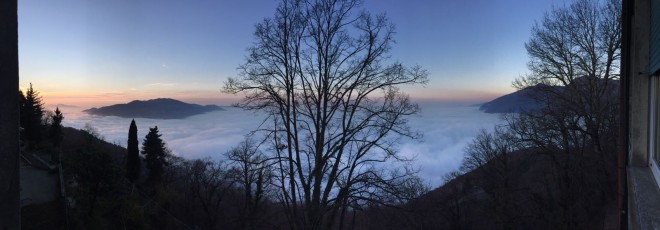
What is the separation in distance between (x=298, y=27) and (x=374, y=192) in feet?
19.7

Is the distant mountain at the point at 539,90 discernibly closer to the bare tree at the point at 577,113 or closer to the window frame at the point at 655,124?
the bare tree at the point at 577,113

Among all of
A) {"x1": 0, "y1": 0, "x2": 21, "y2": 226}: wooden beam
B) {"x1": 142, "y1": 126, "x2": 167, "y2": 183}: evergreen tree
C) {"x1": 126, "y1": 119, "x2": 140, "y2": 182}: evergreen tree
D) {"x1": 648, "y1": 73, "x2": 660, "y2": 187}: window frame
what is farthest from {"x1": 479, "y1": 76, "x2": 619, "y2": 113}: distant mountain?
{"x1": 126, "y1": 119, "x2": 140, "y2": 182}: evergreen tree

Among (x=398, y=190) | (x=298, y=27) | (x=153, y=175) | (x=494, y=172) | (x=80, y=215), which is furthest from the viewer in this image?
(x=153, y=175)

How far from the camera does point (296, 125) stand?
44.7 ft

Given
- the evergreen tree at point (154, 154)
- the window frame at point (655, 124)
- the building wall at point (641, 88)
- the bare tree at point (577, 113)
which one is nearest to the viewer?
the window frame at point (655, 124)

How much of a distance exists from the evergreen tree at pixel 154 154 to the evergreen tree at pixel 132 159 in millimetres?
1510

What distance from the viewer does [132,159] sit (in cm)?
4044

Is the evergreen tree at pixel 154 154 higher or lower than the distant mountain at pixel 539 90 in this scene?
lower

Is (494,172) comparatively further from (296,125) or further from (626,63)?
(626,63)

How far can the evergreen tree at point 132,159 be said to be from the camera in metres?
40.2

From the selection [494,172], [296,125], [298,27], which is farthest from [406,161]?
[494,172]

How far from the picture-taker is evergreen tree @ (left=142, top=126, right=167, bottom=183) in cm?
4197

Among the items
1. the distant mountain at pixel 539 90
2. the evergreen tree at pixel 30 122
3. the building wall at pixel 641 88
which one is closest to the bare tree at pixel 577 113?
the distant mountain at pixel 539 90

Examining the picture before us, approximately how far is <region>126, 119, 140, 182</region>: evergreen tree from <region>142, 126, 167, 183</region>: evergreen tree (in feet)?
4.95
